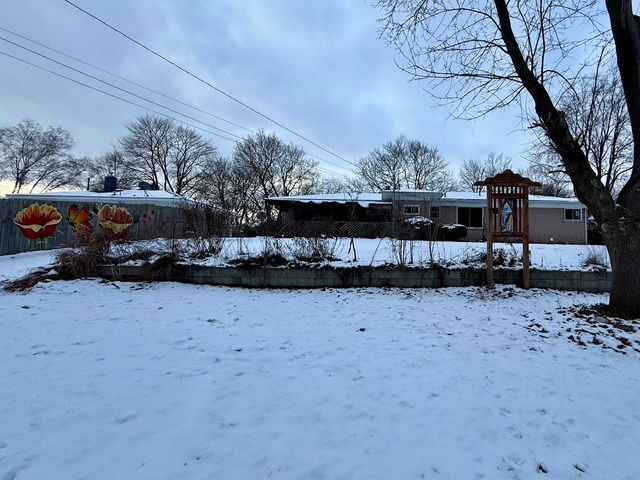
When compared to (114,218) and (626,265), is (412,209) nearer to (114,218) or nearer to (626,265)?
(114,218)

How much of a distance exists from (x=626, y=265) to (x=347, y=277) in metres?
4.39

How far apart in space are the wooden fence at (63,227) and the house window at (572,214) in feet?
65.6

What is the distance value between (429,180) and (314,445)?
39.8 metres

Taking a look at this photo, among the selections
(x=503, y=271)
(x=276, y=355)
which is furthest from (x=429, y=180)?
(x=276, y=355)

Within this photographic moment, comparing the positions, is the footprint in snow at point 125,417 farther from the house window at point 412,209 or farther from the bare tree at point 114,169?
the bare tree at point 114,169

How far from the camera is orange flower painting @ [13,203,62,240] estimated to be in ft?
37.4

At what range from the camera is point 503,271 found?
7.09 meters

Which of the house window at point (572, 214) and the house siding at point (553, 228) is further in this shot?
the house window at point (572, 214)

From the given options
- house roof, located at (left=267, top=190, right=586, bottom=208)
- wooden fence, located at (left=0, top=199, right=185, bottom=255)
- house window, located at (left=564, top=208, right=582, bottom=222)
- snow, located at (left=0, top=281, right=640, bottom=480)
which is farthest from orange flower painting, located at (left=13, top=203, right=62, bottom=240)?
house window, located at (left=564, top=208, right=582, bottom=222)

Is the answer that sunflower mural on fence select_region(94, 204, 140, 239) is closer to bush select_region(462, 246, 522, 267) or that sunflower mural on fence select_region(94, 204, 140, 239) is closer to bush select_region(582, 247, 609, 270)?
bush select_region(462, 246, 522, 267)

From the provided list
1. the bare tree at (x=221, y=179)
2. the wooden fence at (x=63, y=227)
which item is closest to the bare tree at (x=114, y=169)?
the bare tree at (x=221, y=179)

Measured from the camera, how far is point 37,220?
11602 millimetres

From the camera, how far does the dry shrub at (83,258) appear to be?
290 inches

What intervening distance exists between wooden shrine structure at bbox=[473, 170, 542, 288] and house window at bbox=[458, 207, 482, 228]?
13903 mm
